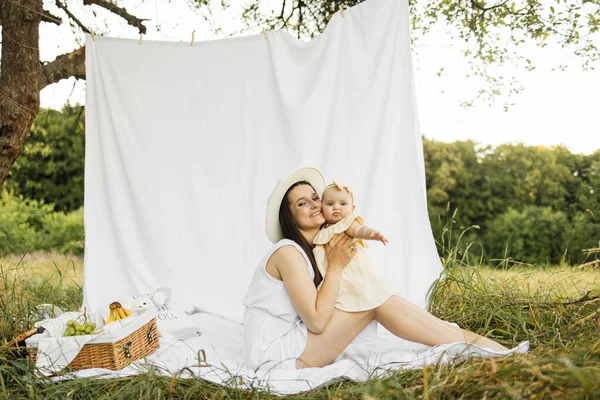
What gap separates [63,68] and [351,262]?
2392mm

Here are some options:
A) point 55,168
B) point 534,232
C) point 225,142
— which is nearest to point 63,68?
point 225,142

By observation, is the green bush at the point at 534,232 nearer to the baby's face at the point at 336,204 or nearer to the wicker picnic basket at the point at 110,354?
the baby's face at the point at 336,204

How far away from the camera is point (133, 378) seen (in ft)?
7.20

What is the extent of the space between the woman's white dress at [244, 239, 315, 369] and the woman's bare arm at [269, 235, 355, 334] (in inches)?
1.9

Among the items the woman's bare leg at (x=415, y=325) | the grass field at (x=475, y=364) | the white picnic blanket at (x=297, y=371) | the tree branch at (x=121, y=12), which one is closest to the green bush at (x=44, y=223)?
the grass field at (x=475, y=364)

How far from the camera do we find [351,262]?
2.43m

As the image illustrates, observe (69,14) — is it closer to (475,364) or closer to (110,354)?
(110,354)

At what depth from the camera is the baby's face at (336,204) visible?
2.44m

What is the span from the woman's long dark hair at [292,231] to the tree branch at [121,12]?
2162mm

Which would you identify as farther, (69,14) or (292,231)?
(69,14)

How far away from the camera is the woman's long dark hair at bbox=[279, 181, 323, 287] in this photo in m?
2.45

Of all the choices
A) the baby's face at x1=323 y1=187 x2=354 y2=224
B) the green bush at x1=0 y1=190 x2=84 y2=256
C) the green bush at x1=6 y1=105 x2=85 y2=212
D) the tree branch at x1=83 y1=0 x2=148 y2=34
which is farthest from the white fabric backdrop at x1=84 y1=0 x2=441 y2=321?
the green bush at x1=6 y1=105 x2=85 y2=212

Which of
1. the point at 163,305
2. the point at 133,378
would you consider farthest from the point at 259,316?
the point at 163,305

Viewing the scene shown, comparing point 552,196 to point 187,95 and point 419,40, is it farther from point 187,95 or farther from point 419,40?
point 187,95
